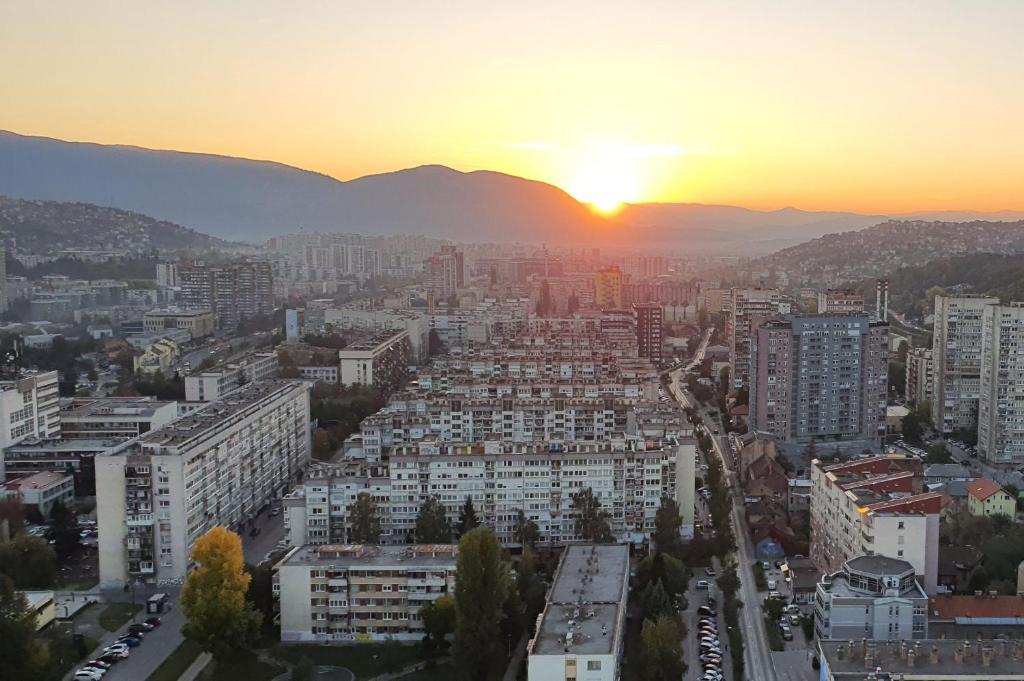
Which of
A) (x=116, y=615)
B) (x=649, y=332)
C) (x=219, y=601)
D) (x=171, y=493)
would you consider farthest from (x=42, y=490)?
(x=649, y=332)

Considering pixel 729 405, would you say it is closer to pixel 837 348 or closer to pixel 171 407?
pixel 837 348

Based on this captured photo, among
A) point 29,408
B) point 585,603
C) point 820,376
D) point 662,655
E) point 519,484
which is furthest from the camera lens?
point 820,376

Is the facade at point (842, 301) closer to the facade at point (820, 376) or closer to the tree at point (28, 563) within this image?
the facade at point (820, 376)

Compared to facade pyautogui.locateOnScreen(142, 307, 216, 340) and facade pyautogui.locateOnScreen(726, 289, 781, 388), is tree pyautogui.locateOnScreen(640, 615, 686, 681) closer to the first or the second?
facade pyautogui.locateOnScreen(726, 289, 781, 388)

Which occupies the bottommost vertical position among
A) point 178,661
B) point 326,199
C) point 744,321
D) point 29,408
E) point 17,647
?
point 178,661

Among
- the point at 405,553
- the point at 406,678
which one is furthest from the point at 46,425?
the point at 406,678

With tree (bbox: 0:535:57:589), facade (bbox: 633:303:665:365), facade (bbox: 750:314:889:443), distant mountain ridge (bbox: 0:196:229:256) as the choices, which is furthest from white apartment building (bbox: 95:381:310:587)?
distant mountain ridge (bbox: 0:196:229:256)

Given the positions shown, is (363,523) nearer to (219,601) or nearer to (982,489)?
(219,601)

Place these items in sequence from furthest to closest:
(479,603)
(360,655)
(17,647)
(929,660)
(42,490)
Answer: (42,490) < (360,655) < (479,603) < (17,647) < (929,660)
